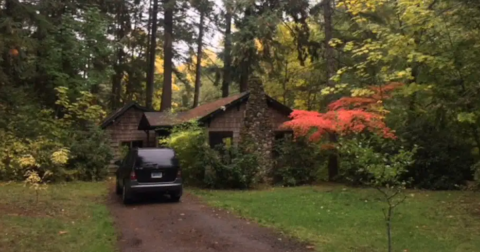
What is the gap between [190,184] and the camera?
17.3 meters

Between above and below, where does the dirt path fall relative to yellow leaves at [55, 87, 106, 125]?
below

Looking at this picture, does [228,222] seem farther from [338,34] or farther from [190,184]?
[338,34]

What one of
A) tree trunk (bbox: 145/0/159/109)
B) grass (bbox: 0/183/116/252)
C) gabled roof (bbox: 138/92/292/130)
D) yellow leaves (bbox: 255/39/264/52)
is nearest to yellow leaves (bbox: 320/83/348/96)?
gabled roof (bbox: 138/92/292/130)

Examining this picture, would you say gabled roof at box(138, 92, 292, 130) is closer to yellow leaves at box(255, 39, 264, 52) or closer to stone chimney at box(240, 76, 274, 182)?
stone chimney at box(240, 76, 274, 182)

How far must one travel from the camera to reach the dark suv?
12223 mm

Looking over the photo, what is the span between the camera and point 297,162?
18484 mm

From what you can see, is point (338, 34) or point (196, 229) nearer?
point (196, 229)

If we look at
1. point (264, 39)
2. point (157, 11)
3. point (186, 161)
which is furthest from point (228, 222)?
point (157, 11)

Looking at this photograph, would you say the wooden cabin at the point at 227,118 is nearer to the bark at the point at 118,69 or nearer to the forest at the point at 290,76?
the forest at the point at 290,76

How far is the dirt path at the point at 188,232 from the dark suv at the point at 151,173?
20.5 inches

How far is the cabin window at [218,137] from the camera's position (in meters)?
20.4

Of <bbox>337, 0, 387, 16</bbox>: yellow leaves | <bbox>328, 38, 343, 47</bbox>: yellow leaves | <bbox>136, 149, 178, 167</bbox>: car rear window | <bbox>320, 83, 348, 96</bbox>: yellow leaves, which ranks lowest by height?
<bbox>136, 149, 178, 167</bbox>: car rear window

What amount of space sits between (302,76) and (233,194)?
47.7 ft

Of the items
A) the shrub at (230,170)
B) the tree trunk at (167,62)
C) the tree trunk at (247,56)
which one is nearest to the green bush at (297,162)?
the shrub at (230,170)
